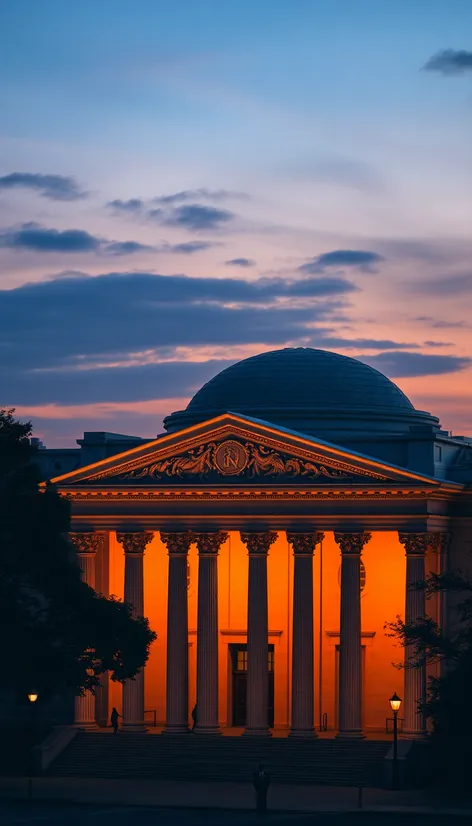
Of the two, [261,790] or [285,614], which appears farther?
[285,614]

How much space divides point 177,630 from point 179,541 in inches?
169

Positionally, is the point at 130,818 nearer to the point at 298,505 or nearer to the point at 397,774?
the point at 397,774

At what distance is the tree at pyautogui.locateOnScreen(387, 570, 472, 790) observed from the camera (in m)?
81.5

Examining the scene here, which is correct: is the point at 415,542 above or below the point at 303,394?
below

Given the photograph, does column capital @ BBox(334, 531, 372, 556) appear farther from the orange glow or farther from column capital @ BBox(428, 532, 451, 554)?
the orange glow

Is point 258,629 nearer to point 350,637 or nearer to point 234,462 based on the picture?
point 350,637

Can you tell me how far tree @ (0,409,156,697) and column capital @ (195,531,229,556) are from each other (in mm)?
13227

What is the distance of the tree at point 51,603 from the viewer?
79.6 m

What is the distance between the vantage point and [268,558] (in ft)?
334

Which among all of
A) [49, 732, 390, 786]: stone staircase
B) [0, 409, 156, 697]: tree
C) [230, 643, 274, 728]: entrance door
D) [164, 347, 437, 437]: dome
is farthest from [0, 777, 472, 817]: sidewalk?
[164, 347, 437, 437]: dome

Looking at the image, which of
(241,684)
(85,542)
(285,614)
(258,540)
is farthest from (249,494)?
(241,684)

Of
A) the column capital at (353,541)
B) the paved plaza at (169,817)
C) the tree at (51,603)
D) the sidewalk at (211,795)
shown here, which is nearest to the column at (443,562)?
the column capital at (353,541)

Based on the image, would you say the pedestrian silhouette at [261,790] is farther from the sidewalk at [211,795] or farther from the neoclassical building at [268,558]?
the neoclassical building at [268,558]

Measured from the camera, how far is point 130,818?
7375cm
